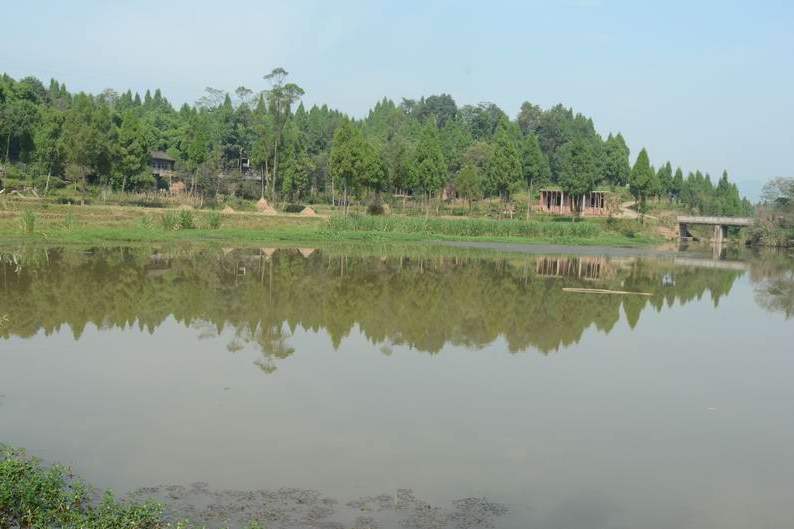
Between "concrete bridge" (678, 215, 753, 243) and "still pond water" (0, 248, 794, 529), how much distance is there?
186 feet

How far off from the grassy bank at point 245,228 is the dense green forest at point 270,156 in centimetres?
599

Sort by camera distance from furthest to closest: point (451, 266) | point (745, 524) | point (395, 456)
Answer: point (451, 266) → point (395, 456) → point (745, 524)

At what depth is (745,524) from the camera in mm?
7145

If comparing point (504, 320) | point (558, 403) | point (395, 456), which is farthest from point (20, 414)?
point (504, 320)

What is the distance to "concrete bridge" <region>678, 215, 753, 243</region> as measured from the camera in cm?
7455

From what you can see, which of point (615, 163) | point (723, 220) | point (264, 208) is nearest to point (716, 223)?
point (723, 220)

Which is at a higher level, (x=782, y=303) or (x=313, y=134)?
(x=313, y=134)

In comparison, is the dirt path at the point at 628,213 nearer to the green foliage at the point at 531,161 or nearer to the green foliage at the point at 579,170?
the green foliage at the point at 579,170

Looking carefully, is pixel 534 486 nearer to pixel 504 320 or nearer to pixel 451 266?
pixel 504 320

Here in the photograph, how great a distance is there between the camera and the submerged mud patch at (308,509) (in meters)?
6.67

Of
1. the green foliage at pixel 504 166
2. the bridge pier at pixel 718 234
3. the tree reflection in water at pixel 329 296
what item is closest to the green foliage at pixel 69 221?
the tree reflection in water at pixel 329 296

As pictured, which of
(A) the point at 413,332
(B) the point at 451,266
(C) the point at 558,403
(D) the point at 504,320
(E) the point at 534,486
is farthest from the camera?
(B) the point at 451,266

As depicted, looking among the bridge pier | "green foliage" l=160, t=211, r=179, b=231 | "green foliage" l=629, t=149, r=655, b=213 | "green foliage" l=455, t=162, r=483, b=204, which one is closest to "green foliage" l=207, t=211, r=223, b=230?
"green foliage" l=160, t=211, r=179, b=231

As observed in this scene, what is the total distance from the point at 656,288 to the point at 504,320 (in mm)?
12033
